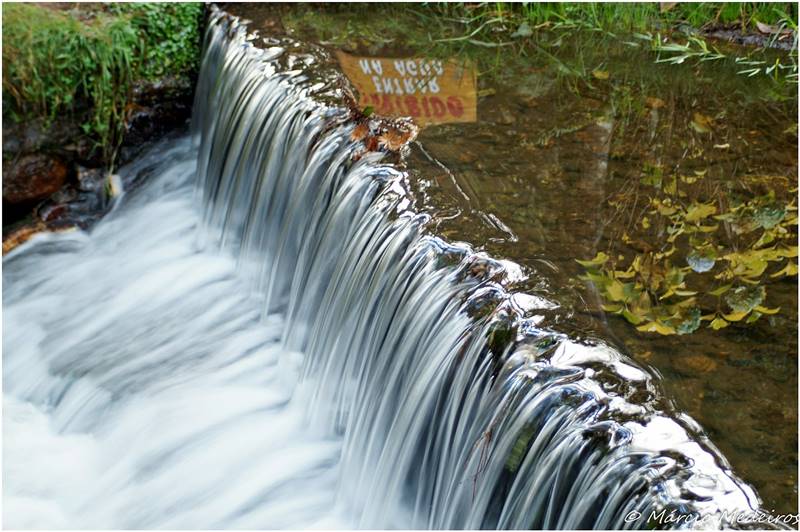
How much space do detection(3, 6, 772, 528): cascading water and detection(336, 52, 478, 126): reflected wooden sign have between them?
0.36 m

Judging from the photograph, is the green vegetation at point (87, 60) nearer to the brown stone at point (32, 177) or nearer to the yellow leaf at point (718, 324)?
the brown stone at point (32, 177)

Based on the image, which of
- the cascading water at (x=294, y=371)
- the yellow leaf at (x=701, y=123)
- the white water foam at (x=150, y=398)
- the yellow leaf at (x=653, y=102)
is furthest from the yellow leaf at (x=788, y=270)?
the white water foam at (x=150, y=398)

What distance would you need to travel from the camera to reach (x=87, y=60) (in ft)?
17.6

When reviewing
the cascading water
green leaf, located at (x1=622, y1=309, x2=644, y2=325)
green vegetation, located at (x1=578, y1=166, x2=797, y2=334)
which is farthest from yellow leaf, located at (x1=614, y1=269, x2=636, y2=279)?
the cascading water

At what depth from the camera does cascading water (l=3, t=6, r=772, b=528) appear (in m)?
2.38

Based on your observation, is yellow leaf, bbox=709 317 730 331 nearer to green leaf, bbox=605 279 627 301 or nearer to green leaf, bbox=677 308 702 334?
green leaf, bbox=677 308 702 334

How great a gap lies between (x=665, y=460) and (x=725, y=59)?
3622mm

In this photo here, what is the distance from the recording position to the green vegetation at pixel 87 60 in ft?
17.4

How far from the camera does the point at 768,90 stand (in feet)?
15.5

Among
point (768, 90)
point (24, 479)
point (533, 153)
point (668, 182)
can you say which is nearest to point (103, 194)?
point (24, 479)

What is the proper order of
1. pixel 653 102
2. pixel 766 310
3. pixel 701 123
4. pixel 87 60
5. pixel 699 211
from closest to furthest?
pixel 766 310
pixel 699 211
pixel 701 123
pixel 653 102
pixel 87 60

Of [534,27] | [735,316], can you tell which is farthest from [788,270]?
[534,27]

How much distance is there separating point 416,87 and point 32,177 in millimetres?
2324

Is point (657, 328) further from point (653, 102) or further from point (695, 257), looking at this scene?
point (653, 102)
